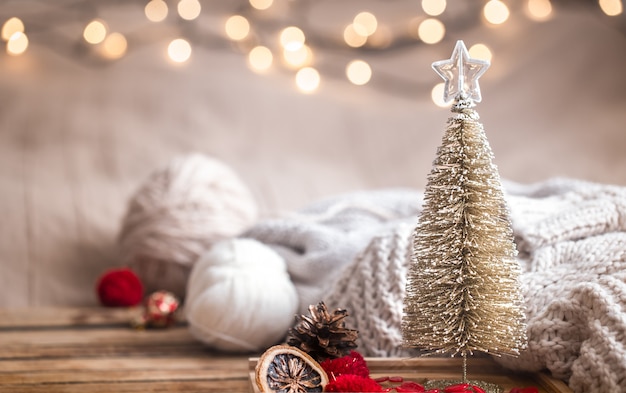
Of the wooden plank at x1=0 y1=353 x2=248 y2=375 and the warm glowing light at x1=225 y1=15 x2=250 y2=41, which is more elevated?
the warm glowing light at x1=225 y1=15 x2=250 y2=41

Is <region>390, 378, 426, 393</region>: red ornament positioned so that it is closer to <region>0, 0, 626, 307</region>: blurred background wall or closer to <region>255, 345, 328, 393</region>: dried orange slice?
<region>255, 345, 328, 393</region>: dried orange slice

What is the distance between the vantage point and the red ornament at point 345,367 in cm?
64

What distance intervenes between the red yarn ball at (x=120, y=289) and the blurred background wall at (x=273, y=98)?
189 millimetres

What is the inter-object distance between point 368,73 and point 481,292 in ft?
4.56

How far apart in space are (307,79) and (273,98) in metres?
0.13

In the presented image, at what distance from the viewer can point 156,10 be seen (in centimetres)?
184

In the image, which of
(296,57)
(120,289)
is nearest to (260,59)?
(296,57)

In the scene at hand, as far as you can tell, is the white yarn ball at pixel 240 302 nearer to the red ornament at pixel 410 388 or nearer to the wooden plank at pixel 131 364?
the wooden plank at pixel 131 364

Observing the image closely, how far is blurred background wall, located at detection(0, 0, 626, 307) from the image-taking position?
1.55 meters

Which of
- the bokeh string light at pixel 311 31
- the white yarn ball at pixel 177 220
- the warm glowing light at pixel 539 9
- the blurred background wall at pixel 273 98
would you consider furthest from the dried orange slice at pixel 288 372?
the warm glowing light at pixel 539 9

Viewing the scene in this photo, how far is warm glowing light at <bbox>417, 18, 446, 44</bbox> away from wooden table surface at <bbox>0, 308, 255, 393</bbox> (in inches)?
44.7

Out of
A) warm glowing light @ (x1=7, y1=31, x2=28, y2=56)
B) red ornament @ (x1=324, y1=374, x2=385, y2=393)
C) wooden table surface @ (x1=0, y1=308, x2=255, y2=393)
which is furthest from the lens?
warm glowing light @ (x1=7, y1=31, x2=28, y2=56)

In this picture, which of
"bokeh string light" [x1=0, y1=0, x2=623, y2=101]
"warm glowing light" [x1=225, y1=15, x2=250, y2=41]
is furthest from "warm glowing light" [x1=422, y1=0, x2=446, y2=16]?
"warm glowing light" [x1=225, y1=15, x2=250, y2=41]

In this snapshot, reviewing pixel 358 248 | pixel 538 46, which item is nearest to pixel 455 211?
pixel 358 248
